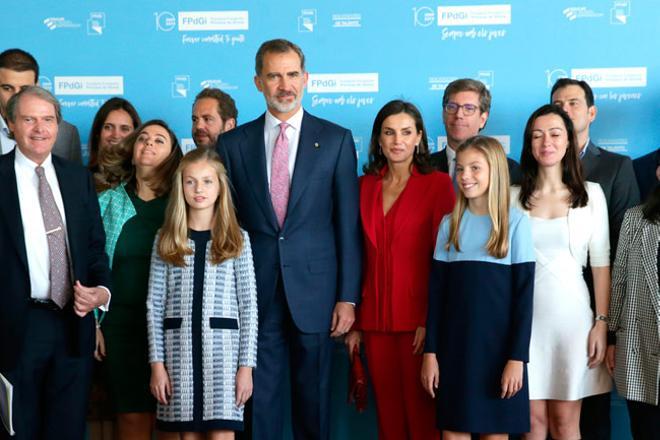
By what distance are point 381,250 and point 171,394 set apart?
1.01 meters

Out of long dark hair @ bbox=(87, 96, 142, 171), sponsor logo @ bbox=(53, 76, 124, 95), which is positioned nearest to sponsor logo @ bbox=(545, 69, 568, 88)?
long dark hair @ bbox=(87, 96, 142, 171)

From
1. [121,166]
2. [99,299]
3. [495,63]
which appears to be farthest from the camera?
[495,63]

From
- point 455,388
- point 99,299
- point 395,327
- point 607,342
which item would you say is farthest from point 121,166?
point 607,342

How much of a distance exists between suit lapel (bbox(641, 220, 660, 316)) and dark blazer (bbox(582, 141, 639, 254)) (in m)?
0.30

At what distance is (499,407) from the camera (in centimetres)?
305

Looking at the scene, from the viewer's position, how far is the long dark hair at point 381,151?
349 cm

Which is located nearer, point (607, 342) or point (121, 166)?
point (607, 342)

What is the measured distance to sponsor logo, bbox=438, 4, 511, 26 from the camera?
4.82 m

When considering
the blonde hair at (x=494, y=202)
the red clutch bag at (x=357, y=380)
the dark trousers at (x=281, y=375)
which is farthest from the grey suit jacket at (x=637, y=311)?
the dark trousers at (x=281, y=375)

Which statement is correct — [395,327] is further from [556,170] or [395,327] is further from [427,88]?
[427,88]

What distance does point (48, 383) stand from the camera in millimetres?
2984

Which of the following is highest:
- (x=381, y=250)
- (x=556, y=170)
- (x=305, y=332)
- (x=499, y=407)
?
(x=556, y=170)

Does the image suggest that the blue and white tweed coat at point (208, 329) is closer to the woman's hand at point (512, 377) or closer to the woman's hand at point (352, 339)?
the woman's hand at point (352, 339)

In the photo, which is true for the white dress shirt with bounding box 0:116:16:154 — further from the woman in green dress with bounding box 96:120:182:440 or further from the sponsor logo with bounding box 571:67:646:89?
the sponsor logo with bounding box 571:67:646:89
